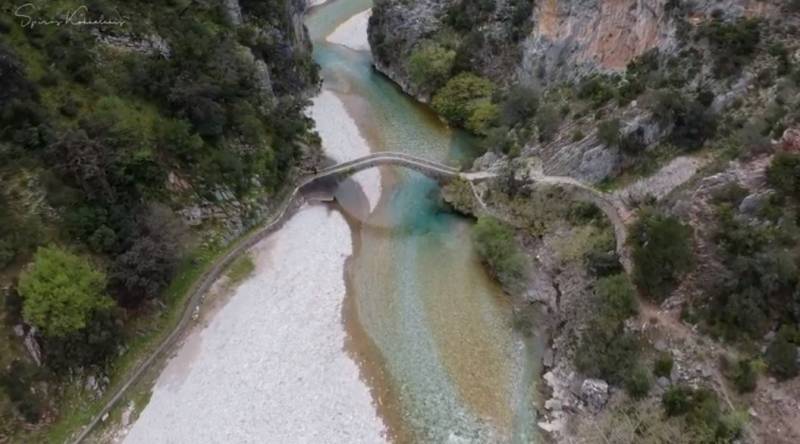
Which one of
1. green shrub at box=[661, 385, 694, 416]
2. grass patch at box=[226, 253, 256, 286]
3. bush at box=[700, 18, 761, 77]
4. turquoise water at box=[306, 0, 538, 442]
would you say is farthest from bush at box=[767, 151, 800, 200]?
grass patch at box=[226, 253, 256, 286]

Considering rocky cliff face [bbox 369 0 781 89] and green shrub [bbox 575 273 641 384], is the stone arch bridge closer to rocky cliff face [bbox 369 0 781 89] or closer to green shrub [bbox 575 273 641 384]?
green shrub [bbox 575 273 641 384]

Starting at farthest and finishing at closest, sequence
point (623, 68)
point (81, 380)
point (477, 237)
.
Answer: point (623, 68) < point (477, 237) < point (81, 380)

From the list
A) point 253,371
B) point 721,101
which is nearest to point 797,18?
point 721,101

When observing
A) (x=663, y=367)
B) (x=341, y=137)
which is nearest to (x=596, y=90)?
(x=341, y=137)

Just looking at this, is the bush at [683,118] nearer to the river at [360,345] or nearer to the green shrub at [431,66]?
the river at [360,345]

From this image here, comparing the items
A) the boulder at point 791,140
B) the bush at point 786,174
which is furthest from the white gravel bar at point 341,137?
the boulder at point 791,140

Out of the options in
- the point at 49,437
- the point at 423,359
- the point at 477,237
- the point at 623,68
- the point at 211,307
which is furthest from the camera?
the point at 623,68

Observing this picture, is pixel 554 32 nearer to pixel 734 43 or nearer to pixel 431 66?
pixel 431 66

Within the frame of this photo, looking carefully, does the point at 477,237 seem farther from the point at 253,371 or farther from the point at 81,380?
the point at 81,380
